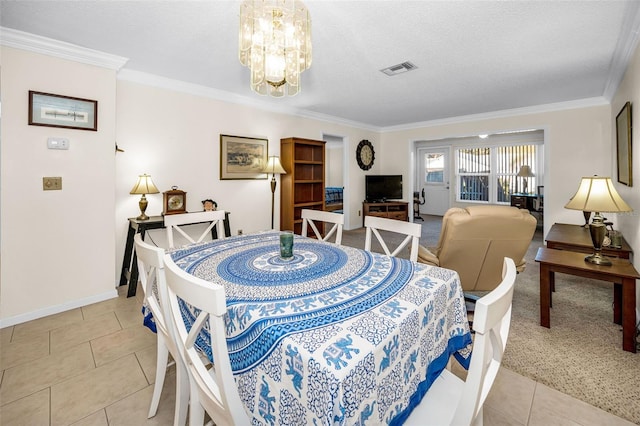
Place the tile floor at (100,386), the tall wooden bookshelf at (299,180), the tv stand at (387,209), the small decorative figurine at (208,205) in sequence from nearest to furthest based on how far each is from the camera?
the tile floor at (100,386)
the small decorative figurine at (208,205)
the tall wooden bookshelf at (299,180)
the tv stand at (387,209)

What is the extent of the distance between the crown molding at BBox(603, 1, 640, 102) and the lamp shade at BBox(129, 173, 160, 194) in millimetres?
4273

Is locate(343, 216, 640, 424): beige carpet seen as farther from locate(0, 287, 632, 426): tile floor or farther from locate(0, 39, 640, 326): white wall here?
locate(0, 39, 640, 326): white wall

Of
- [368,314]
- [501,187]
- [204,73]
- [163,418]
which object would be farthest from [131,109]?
[501,187]

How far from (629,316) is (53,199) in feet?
15.0

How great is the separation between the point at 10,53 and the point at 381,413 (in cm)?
359

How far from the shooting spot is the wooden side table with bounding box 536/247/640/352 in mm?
1950

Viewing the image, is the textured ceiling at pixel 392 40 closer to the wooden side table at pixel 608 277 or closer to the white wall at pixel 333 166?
the wooden side table at pixel 608 277

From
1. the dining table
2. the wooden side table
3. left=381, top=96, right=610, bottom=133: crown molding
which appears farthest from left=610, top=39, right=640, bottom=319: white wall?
the dining table

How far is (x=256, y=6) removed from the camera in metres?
1.66

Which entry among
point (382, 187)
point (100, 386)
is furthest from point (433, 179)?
point (100, 386)

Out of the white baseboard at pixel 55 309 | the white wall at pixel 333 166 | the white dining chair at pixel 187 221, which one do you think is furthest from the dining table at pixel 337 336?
the white wall at pixel 333 166

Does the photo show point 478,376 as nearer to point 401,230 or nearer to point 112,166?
point 401,230

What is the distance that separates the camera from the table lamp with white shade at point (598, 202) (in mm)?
2133

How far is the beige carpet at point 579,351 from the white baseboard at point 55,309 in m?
3.49
